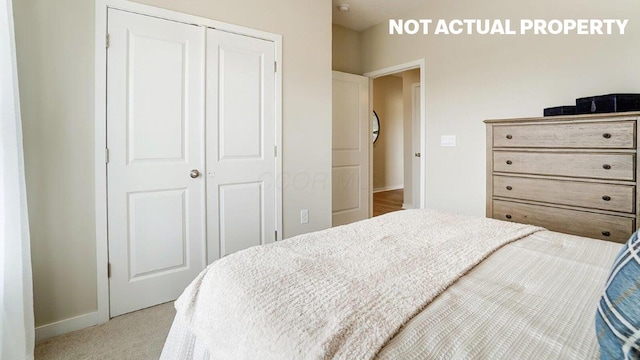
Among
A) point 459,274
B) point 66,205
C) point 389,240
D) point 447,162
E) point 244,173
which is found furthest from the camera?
point 447,162

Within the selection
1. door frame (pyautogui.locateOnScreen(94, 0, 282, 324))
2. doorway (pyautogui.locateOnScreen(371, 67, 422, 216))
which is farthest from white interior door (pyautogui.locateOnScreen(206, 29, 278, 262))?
doorway (pyautogui.locateOnScreen(371, 67, 422, 216))

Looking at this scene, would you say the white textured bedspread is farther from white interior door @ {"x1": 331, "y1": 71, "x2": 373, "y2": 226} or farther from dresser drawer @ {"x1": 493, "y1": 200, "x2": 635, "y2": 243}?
white interior door @ {"x1": 331, "y1": 71, "x2": 373, "y2": 226}

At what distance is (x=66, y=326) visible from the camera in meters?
1.91

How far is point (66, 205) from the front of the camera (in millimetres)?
1887

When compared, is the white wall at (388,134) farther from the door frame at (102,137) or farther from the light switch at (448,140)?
the door frame at (102,137)

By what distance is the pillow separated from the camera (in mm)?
498

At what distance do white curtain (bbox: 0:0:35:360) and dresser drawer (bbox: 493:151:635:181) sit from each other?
9.64 ft

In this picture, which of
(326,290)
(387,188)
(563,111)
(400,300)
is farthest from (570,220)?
(387,188)

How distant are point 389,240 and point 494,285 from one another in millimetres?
472

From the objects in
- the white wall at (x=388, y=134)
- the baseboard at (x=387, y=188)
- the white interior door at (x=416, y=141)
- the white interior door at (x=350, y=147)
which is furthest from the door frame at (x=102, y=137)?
the baseboard at (x=387, y=188)

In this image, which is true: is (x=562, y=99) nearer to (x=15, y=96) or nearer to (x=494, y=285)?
(x=494, y=285)

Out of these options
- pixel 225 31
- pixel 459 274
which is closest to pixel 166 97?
pixel 225 31

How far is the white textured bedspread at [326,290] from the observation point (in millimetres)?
687

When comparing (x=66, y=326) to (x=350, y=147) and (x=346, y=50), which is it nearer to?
(x=350, y=147)
